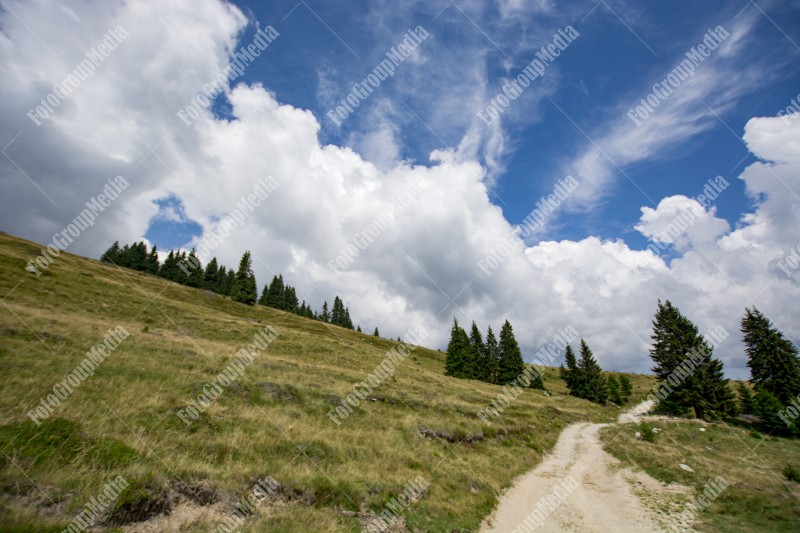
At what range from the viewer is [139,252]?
351 feet

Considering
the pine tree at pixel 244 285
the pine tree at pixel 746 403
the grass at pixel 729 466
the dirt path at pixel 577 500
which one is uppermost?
the pine tree at pixel 746 403

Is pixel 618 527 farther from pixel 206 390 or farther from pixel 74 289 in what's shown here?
pixel 74 289

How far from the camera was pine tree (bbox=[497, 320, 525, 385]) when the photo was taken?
7306 centimetres

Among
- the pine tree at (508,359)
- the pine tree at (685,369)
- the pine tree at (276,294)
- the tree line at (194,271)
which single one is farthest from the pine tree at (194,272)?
the pine tree at (685,369)

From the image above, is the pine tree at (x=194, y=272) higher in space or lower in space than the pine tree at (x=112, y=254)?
higher

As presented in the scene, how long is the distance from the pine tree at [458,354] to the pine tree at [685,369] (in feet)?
110

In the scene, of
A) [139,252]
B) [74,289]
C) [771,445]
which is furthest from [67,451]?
[139,252]

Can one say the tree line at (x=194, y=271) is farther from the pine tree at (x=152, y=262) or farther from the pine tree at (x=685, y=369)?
the pine tree at (x=685, y=369)

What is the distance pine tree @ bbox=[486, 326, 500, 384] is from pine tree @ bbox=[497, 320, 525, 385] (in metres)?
0.89

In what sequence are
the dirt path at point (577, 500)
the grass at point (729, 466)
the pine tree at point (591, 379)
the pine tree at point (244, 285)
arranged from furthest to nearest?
the pine tree at point (244, 285) < the pine tree at point (591, 379) < the grass at point (729, 466) < the dirt path at point (577, 500)

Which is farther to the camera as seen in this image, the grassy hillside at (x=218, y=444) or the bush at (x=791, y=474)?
the bush at (x=791, y=474)

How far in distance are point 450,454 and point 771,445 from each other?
34.3 m

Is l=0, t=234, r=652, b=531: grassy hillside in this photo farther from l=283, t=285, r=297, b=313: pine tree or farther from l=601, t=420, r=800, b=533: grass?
l=283, t=285, r=297, b=313: pine tree

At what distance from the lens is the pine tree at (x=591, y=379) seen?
6888 centimetres
